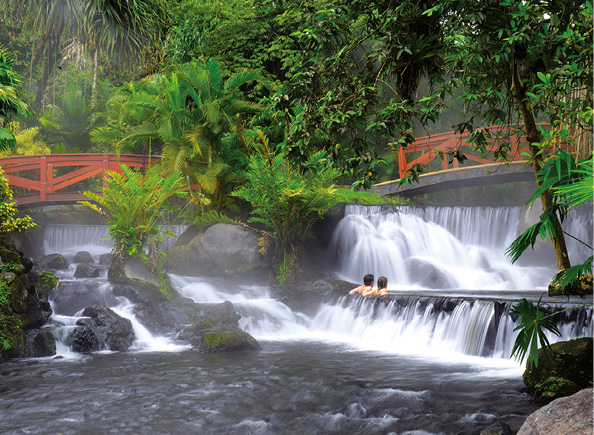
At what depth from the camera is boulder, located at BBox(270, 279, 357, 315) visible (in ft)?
45.1

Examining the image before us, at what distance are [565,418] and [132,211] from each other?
10.8 m

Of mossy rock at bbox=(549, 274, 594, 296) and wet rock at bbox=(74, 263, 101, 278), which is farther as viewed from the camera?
wet rock at bbox=(74, 263, 101, 278)

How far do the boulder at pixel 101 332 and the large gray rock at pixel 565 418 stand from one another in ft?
26.5

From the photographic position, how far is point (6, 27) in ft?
88.5

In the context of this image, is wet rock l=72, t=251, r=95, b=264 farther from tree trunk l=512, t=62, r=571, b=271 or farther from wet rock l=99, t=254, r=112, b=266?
tree trunk l=512, t=62, r=571, b=271

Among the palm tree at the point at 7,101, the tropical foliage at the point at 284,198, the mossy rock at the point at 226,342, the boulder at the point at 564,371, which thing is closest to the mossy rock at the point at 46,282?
the palm tree at the point at 7,101

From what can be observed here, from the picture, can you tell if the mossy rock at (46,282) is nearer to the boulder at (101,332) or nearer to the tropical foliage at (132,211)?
the tropical foliage at (132,211)

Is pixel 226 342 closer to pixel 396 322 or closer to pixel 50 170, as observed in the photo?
pixel 396 322

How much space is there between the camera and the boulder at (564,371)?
6.71 metres

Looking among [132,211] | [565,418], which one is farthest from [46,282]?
[565,418]

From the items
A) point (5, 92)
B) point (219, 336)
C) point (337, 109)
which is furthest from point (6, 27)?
point (337, 109)

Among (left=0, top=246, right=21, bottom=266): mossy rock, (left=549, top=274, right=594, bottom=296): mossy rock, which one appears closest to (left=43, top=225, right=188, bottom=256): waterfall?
(left=0, top=246, right=21, bottom=266): mossy rock

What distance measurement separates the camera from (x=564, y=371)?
22.5ft

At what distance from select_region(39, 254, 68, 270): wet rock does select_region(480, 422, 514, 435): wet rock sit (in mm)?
13738
